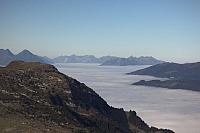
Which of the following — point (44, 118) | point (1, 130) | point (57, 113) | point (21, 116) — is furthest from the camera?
point (57, 113)

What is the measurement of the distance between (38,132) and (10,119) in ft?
61.5

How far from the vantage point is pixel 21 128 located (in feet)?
494

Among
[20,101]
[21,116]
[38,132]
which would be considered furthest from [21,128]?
[20,101]

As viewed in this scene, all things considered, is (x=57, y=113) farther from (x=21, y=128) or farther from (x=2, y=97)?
(x=21, y=128)

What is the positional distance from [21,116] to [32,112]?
15173mm

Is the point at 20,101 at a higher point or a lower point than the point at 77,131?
higher

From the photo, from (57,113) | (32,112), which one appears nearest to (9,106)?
(32,112)

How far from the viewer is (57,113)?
197m

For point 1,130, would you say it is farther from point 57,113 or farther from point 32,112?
point 57,113

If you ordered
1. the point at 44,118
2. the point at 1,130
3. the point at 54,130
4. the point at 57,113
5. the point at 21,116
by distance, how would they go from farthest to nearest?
1. the point at 57,113
2. the point at 44,118
3. the point at 21,116
4. the point at 54,130
5. the point at 1,130

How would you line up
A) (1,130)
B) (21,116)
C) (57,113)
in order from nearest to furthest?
(1,130) → (21,116) → (57,113)

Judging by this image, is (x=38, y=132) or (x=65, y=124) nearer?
(x=38, y=132)

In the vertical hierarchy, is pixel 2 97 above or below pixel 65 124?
above

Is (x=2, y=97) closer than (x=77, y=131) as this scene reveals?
No
